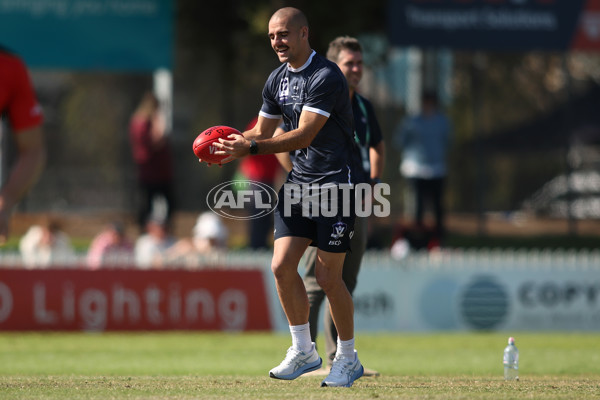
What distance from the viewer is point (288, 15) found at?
6965 millimetres

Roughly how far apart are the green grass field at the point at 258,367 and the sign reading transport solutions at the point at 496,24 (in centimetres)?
505

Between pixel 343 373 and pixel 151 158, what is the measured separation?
10.7 metres

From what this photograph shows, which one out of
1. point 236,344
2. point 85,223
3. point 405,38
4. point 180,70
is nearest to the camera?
point 236,344

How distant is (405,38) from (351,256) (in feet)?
29.7

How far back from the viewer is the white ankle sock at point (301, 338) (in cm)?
740

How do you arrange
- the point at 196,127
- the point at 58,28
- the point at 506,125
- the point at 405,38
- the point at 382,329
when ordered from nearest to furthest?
the point at 382,329 → the point at 405,38 → the point at 58,28 → the point at 506,125 → the point at 196,127

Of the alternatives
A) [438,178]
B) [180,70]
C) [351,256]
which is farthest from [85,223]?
[351,256]

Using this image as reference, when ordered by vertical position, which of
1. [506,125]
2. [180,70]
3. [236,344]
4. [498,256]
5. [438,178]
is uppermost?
[180,70]

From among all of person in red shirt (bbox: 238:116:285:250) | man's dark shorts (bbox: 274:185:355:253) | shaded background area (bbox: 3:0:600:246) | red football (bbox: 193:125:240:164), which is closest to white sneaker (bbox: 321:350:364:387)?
man's dark shorts (bbox: 274:185:355:253)

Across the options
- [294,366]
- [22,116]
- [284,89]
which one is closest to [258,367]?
[294,366]

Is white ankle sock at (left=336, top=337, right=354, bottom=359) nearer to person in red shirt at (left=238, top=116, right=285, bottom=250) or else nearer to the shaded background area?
person in red shirt at (left=238, top=116, right=285, bottom=250)

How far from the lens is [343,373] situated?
7.26 meters

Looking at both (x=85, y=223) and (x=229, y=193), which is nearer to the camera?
(x=229, y=193)

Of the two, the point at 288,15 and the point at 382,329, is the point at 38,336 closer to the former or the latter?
the point at 382,329
